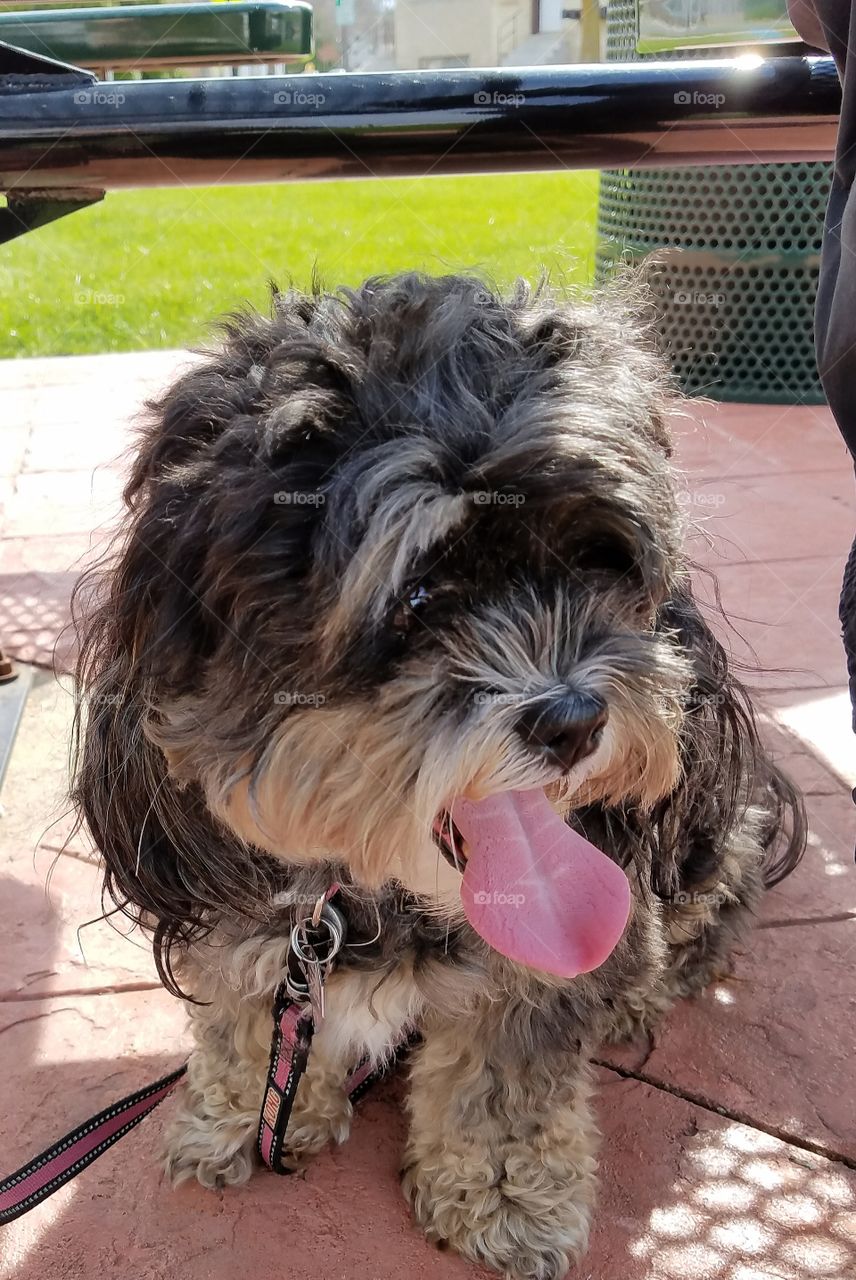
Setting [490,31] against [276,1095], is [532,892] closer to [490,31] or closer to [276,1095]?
[276,1095]

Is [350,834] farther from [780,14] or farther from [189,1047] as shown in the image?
[780,14]

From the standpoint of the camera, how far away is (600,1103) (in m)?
2.28

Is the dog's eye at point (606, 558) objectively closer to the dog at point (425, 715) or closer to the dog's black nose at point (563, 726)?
the dog at point (425, 715)

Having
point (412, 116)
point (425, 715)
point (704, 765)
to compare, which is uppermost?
point (412, 116)

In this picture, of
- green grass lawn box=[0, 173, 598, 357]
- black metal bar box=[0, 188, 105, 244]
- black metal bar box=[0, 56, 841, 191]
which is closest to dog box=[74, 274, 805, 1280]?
black metal bar box=[0, 56, 841, 191]

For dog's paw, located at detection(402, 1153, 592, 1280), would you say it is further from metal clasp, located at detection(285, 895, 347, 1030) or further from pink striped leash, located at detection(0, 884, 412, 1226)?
metal clasp, located at detection(285, 895, 347, 1030)

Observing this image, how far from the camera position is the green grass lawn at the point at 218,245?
7863 millimetres

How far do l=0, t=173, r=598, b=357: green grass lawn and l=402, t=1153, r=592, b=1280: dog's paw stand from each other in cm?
436

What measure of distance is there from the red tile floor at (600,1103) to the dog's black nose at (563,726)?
27.3 inches

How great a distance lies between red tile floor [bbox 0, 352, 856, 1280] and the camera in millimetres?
1956

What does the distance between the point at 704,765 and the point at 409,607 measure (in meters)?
0.76

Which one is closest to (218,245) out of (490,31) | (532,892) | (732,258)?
(490,31)

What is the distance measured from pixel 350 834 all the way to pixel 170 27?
12.1 ft

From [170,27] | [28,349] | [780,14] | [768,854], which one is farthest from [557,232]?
[768,854]
